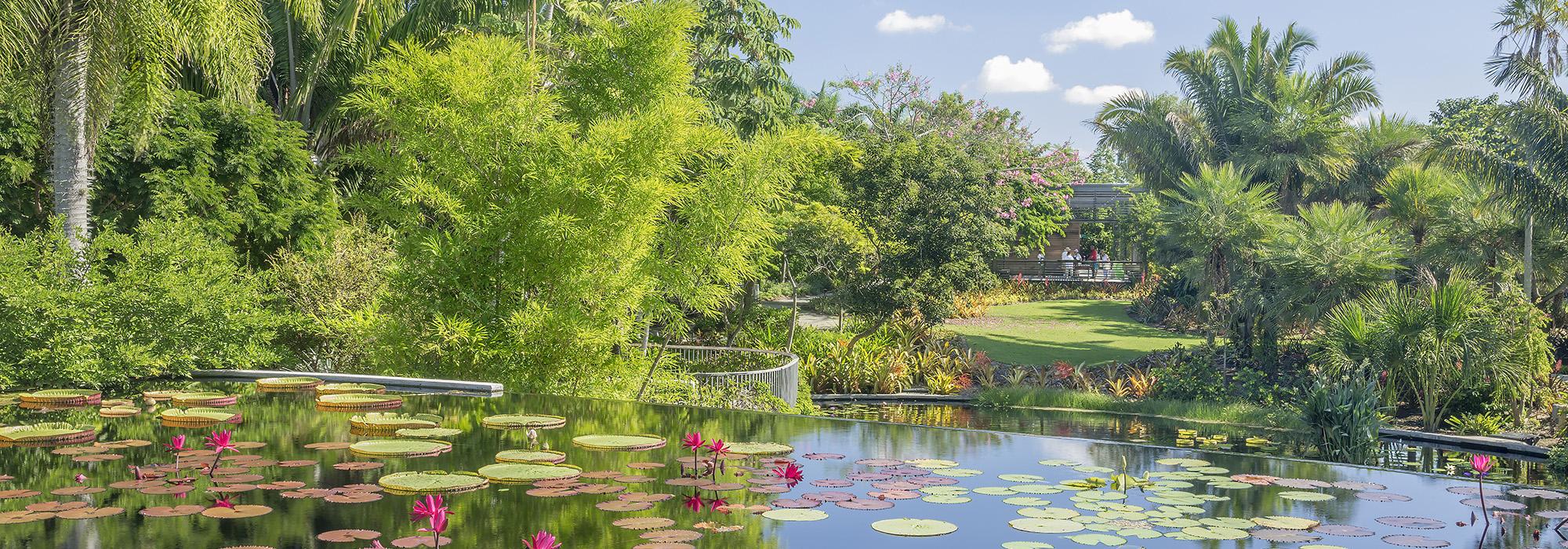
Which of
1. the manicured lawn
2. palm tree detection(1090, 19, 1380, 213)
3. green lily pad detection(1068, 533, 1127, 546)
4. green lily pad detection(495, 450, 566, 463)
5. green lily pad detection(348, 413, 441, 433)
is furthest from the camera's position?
palm tree detection(1090, 19, 1380, 213)

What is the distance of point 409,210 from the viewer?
8.72m

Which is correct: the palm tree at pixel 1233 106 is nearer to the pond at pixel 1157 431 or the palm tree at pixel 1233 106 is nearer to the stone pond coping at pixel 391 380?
the pond at pixel 1157 431

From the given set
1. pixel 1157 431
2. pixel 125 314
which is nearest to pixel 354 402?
pixel 125 314

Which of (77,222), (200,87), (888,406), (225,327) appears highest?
(200,87)

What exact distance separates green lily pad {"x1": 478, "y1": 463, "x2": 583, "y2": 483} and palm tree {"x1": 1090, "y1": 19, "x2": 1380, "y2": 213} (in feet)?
76.3

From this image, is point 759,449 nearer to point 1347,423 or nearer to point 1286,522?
point 1286,522

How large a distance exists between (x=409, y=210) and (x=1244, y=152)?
68.9 ft

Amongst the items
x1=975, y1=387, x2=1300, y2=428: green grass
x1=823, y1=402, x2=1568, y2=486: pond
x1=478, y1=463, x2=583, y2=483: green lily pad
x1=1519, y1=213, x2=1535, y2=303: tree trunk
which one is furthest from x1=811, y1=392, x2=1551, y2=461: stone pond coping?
x1=478, y1=463, x2=583, y2=483: green lily pad

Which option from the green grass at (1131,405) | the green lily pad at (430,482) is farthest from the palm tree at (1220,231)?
the green lily pad at (430,482)

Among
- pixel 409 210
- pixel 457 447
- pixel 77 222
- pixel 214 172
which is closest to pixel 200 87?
pixel 214 172

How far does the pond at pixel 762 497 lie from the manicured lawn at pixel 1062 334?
15.3 meters

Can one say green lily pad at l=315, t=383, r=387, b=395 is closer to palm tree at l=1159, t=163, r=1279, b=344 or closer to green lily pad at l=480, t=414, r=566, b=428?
green lily pad at l=480, t=414, r=566, b=428

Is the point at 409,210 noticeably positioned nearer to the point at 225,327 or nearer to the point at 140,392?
the point at 225,327

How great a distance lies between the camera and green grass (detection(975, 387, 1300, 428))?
14.6m
